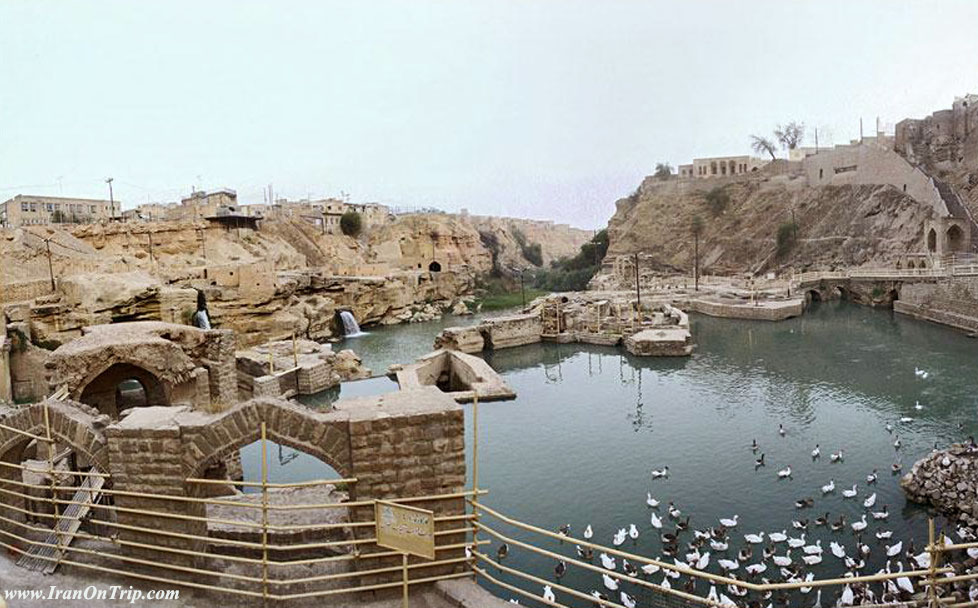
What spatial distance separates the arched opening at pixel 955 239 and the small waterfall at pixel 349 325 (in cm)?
3865

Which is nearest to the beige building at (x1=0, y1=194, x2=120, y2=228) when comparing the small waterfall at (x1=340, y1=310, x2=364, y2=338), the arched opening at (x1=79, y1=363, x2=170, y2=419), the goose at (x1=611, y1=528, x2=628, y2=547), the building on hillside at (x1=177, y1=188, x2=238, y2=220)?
the building on hillside at (x1=177, y1=188, x2=238, y2=220)

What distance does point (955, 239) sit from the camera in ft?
134

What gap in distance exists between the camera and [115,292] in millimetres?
26797

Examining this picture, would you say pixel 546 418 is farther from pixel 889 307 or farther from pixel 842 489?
pixel 889 307

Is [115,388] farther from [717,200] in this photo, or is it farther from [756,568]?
[717,200]

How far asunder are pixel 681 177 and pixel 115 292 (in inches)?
2162

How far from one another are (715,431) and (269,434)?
44.4 ft


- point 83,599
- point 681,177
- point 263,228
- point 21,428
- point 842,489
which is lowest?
point 842,489

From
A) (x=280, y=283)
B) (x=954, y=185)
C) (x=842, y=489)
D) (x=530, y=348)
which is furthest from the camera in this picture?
(x=954, y=185)

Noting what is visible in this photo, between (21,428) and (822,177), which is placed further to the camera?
(822,177)

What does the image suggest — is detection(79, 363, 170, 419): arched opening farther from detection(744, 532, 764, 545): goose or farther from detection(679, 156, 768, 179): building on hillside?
detection(679, 156, 768, 179): building on hillside

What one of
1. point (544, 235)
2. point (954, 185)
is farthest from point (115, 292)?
point (544, 235)

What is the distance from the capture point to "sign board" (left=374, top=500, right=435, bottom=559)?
542cm

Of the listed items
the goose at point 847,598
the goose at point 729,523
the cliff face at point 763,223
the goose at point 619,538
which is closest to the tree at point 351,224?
the cliff face at point 763,223
